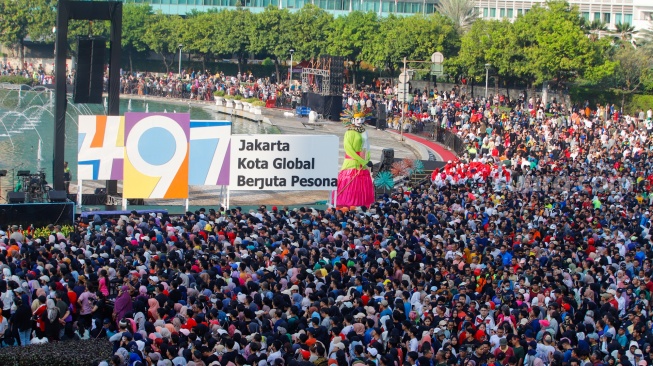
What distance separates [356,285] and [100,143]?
11.8 metres

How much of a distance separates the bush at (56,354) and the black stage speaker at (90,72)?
1370 cm

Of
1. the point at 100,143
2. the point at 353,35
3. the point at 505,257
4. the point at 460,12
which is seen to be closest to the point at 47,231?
the point at 100,143

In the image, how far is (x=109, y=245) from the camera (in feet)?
69.0

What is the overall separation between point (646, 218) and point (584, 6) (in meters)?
62.4

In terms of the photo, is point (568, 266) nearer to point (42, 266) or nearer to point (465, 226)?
point (465, 226)

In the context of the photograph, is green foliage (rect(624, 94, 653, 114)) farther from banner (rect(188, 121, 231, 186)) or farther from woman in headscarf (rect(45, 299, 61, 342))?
woman in headscarf (rect(45, 299, 61, 342))

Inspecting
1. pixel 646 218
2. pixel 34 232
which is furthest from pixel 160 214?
pixel 646 218

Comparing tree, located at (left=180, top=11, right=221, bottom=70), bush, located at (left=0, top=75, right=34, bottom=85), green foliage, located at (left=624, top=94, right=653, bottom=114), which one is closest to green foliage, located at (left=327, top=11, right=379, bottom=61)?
tree, located at (left=180, top=11, right=221, bottom=70)

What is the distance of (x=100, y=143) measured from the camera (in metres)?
28.2

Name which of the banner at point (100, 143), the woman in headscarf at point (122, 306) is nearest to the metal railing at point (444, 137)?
the banner at point (100, 143)

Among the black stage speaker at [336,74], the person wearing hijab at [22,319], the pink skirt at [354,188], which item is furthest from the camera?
the black stage speaker at [336,74]

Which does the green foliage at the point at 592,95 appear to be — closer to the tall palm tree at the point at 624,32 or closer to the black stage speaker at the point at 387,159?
the tall palm tree at the point at 624,32

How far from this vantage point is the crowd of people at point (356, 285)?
15.9 m

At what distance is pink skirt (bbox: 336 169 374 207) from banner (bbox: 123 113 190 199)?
471 centimetres
